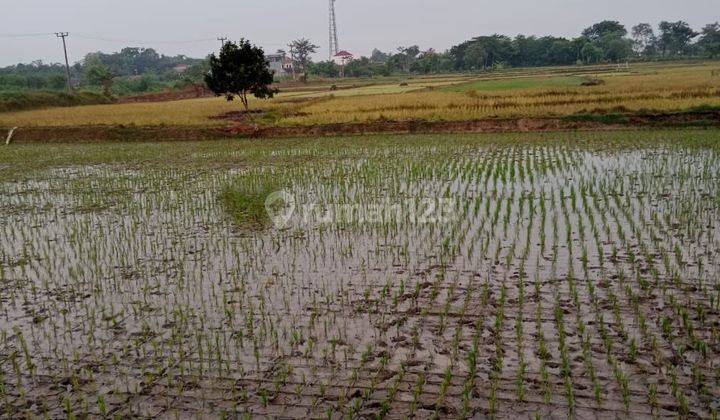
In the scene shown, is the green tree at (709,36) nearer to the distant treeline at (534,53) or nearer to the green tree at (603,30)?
the distant treeline at (534,53)

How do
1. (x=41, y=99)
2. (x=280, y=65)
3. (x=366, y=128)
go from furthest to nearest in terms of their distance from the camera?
(x=280, y=65) → (x=41, y=99) → (x=366, y=128)

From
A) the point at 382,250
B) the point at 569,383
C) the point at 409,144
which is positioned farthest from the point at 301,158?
the point at 569,383

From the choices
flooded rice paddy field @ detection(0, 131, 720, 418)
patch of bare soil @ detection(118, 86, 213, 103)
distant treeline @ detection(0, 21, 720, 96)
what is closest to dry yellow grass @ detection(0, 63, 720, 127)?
flooded rice paddy field @ detection(0, 131, 720, 418)

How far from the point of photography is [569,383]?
119 inches

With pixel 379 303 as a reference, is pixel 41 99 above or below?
above

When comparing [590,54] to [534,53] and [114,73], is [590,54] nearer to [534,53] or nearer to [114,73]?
[534,53]

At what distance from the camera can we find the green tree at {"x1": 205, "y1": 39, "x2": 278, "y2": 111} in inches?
720

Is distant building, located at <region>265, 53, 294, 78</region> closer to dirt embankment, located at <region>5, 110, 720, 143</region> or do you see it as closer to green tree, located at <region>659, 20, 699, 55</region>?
green tree, located at <region>659, 20, 699, 55</region>

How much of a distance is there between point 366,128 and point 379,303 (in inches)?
543

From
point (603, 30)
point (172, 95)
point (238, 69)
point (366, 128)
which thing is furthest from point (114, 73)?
point (603, 30)

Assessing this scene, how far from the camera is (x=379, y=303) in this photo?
4336 mm

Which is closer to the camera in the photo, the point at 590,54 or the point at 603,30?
the point at 590,54

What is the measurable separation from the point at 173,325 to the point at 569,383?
2.72 metres

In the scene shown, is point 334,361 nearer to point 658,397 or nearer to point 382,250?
point 658,397
